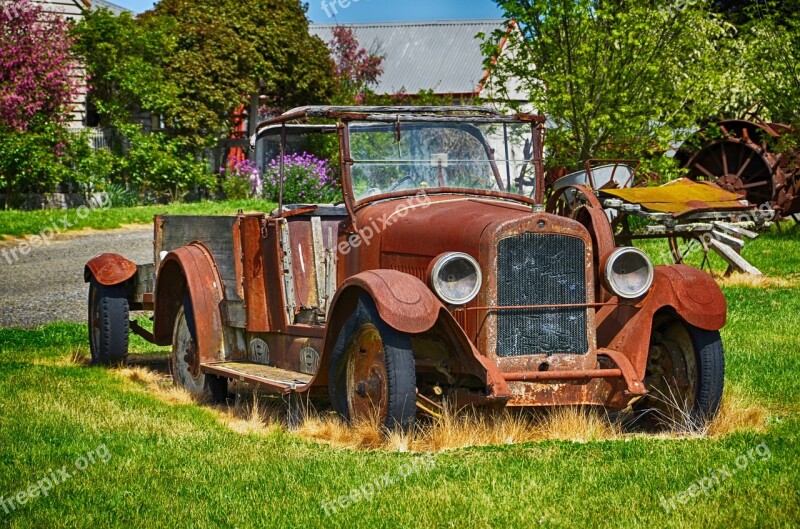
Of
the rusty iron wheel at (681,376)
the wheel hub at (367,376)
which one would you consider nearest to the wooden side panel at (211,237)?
the wheel hub at (367,376)

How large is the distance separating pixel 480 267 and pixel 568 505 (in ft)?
6.23

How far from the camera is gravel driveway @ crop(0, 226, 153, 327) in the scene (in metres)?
13.9

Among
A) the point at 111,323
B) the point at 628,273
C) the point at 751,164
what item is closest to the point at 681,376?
the point at 628,273

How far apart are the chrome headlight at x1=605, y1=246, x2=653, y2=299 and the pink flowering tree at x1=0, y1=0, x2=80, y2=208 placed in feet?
62.3

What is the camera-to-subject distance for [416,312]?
6492 mm

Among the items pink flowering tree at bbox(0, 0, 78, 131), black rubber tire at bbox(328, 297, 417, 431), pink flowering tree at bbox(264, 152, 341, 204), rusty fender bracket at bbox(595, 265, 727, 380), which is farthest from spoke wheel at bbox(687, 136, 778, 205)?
black rubber tire at bbox(328, 297, 417, 431)

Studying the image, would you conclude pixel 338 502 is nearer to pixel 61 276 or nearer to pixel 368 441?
pixel 368 441

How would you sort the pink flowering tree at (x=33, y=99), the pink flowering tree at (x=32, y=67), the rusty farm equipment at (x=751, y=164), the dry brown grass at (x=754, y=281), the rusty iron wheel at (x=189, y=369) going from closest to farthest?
the rusty iron wheel at (x=189, y=369)
the dry brown grass at (x=754, y=281)
the rusty farm equipment at (x=751, y=164)
the pink flowering tree at (x=33, y=99)
the pink flowering tree at (x=32, y=67)

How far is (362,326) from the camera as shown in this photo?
688 cm

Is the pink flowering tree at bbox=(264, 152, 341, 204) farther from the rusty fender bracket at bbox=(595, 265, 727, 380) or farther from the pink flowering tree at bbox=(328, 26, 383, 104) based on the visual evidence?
the pink flowering tree at bbox=(328, 26, 383, 104)

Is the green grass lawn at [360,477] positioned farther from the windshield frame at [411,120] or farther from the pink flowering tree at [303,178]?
the pink flowering tree at [303,178]

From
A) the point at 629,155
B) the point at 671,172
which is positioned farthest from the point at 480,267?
the point at 671,172

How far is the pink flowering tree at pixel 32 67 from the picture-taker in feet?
79.4

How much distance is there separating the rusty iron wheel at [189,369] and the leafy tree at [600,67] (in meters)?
7.79
